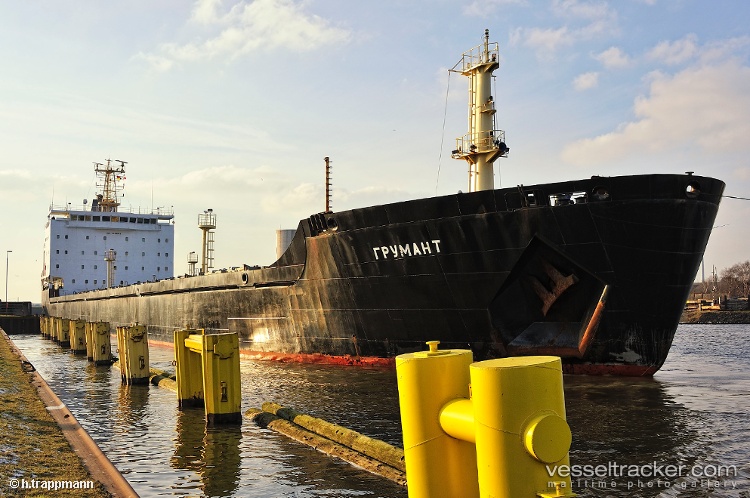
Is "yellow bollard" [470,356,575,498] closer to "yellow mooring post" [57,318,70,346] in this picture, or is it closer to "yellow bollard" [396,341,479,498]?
"yellow bollard" [396,341,479,498]

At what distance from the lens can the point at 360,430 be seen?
31.2 ft

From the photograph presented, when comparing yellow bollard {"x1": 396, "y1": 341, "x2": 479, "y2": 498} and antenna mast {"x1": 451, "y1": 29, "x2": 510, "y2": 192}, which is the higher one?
antenna mast {"x1": 451, "y1": 29, "x2": 510, "y2": 192}

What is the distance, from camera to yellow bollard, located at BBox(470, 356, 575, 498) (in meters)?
2.67

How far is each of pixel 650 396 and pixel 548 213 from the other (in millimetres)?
4175

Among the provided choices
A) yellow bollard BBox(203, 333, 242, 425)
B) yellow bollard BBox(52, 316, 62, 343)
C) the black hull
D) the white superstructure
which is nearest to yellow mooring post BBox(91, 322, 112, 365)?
the black hull

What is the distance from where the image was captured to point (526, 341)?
1420 cm

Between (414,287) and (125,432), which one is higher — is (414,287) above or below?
above

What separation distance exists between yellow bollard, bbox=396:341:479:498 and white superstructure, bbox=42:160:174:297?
48.2 m

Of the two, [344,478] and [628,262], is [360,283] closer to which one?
[628,262]

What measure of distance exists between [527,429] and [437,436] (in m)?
0.75

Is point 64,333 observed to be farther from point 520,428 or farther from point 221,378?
point 520,428

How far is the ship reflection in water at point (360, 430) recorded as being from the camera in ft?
21.5

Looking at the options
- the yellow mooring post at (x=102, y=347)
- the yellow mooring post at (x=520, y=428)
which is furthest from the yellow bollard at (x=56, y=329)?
the yellow mooring post at (x=520, y=428)

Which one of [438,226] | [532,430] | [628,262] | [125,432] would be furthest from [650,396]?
[532,430]
